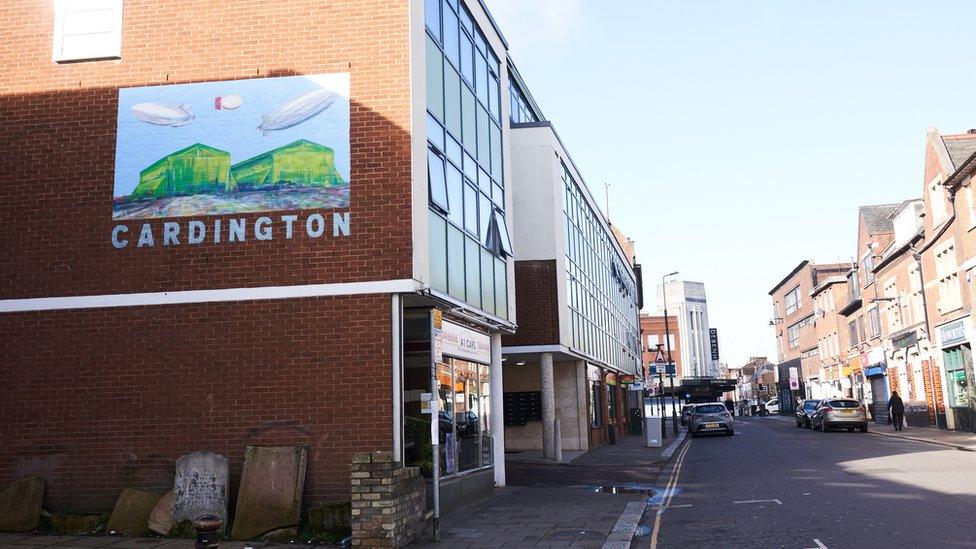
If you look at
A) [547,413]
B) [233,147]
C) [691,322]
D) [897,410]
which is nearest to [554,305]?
[547,413]

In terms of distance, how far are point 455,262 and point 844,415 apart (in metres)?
28.3

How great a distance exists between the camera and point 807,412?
43.3 metres

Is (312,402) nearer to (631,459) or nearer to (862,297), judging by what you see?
(631,459)

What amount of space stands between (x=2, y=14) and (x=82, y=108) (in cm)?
234

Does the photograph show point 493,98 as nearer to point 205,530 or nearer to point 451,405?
point 451,405

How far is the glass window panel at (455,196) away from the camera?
15016mm

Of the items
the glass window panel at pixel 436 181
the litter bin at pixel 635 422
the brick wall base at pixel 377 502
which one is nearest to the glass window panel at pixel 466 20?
the glass window panel at pixel 436 181

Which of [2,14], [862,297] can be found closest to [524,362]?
[2,14]

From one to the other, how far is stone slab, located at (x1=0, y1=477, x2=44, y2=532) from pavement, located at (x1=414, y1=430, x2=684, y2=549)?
5.70 m

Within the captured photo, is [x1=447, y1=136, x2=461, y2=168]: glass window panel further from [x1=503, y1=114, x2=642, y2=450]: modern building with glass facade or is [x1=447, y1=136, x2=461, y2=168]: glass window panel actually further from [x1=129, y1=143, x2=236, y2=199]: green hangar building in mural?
[x1=503, y1=114, x2=642, y2=450]: modern building with glass facade

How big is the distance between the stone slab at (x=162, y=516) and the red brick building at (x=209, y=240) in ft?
2.53

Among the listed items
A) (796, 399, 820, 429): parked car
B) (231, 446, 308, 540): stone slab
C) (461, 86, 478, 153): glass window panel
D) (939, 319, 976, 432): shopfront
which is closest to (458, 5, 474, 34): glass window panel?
(461, 86, 478, 153): glass window panel

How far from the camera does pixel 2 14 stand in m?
14.0

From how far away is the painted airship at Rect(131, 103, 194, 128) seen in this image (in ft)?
43.6
